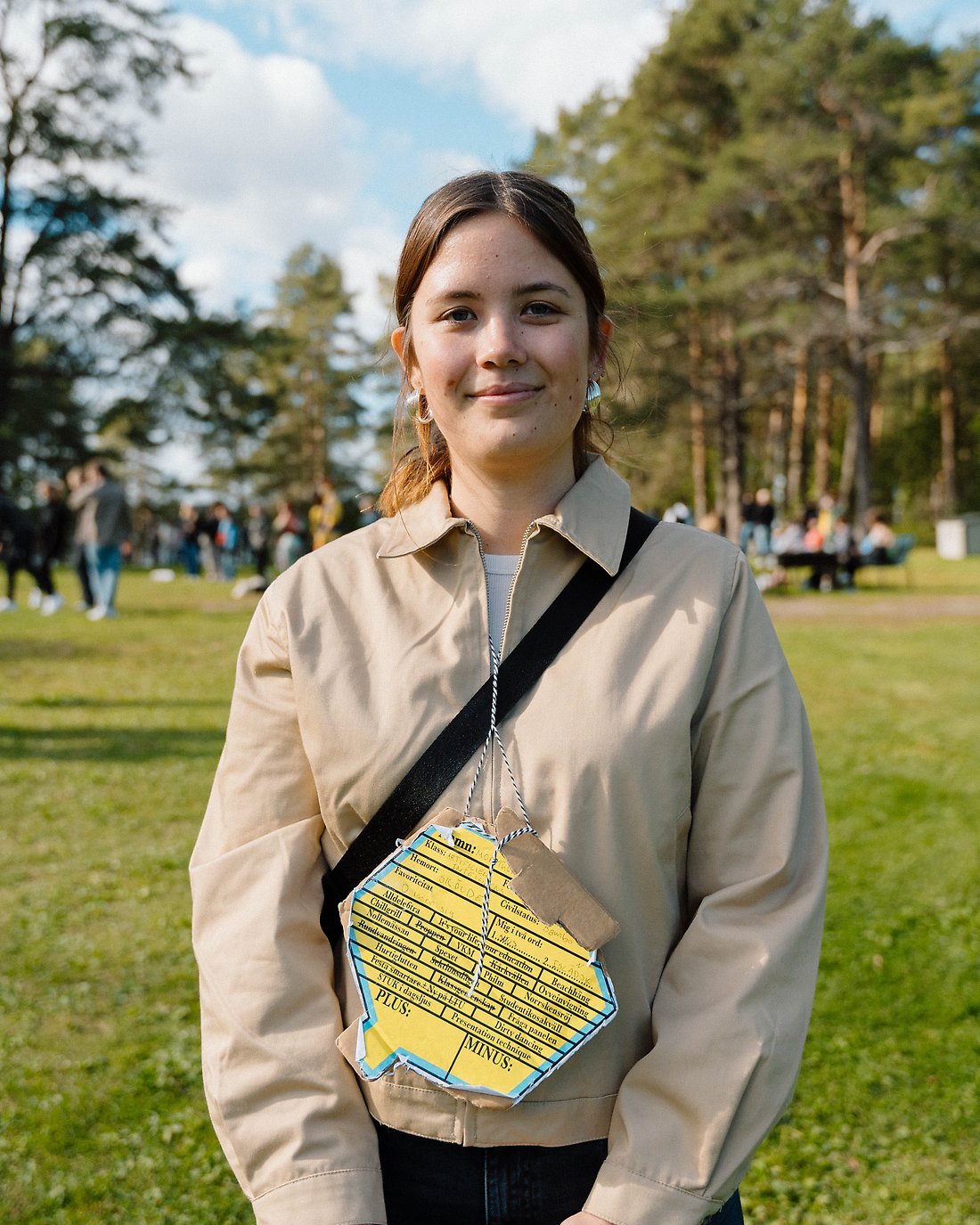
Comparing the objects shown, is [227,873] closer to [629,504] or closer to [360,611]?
[360,611]

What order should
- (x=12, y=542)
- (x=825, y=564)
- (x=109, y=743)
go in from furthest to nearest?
(x=825, y=564) < (x=12, y=542) < (x=109, y=743)

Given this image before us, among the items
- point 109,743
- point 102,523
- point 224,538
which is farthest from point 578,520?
point 224,538

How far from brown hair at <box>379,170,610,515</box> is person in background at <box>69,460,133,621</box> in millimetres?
12613

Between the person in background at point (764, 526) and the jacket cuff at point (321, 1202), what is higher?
the person in background at point (764, 526)

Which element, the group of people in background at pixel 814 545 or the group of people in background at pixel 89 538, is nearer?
the group of people in background at pixel 89 538

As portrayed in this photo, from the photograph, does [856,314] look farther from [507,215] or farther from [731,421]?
[507,215]

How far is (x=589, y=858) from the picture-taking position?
5.01 ft

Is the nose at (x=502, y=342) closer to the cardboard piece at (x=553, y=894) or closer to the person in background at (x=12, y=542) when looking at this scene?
the cardboard piece at (x=553, y=894)

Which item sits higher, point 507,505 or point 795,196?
point 795,196

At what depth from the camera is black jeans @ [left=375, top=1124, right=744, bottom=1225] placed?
60.2 inches

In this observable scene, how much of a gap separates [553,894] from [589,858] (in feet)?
0.24

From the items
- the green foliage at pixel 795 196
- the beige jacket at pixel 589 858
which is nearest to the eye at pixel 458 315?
the beige jacket at pixel 589 858

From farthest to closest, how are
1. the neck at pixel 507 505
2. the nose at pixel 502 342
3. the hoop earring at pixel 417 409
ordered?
the hoop earring at pixel 417 409 → the neck at pixel 507 505 → the nose at pixel 502 342

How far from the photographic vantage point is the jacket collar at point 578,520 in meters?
1.66
